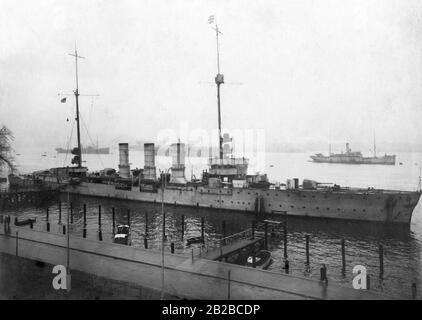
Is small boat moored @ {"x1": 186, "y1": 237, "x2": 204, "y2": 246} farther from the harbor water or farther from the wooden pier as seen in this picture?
the wooden pier

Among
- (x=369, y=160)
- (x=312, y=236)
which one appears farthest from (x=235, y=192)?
(x=369, y=160)

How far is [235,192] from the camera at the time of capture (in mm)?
37375

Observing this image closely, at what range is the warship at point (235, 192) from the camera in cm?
3166

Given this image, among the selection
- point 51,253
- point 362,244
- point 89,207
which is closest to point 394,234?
point 362,244

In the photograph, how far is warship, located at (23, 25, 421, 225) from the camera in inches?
1246

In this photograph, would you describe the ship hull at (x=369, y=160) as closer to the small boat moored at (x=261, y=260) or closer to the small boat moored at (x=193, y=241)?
the small boat moored at (x=193, y=241)

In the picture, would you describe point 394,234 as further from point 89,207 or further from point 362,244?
point 89,207

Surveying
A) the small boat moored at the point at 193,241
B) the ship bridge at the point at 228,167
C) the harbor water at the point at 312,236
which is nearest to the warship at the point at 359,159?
the harbor water at the point at 312,236

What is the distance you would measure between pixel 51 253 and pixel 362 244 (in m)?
20.7

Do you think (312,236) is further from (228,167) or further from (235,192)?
(228,167)

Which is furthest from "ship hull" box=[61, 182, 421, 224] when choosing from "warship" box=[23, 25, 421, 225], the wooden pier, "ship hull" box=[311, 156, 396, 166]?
"ship hull" box=[311, 156, 396, 166]

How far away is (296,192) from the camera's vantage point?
3428cm

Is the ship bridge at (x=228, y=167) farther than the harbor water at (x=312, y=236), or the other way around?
the ship bridge at (x=228, y=167)

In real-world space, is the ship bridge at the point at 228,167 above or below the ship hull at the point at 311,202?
above
